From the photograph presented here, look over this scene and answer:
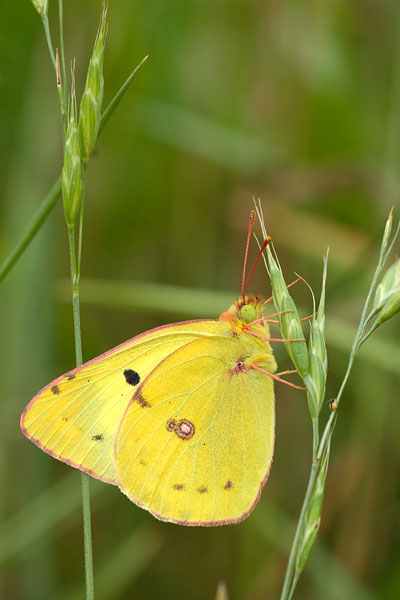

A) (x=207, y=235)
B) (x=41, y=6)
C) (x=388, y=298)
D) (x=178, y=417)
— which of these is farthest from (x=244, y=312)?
(x=207, y=235)

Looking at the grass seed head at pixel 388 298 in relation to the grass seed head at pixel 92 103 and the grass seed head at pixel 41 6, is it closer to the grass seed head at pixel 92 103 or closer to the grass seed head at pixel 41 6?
the grass seed head at pixel 92 103

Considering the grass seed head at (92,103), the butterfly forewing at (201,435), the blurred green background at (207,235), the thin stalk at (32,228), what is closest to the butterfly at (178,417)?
the butterfly forewing at (201,435)

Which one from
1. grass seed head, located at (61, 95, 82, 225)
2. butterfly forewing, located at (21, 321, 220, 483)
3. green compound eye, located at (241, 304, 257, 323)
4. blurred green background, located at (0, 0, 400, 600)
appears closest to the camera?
grass seed head, located at (61, 95, 82, 225)

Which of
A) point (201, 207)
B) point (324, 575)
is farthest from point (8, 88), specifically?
point (324, 575)

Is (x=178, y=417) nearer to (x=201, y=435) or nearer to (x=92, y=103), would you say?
(x=201, y=435)

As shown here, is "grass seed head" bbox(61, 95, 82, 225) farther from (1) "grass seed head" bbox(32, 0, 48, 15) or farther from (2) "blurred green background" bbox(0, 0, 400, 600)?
(2) "blurred green background" bbox(0, 0, 400, 600)

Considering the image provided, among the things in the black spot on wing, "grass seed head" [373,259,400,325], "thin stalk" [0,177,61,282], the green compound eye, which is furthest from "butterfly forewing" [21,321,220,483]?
"grass seed head" [373,259,400,325]

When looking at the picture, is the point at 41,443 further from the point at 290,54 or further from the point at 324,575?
the point at 290,54
